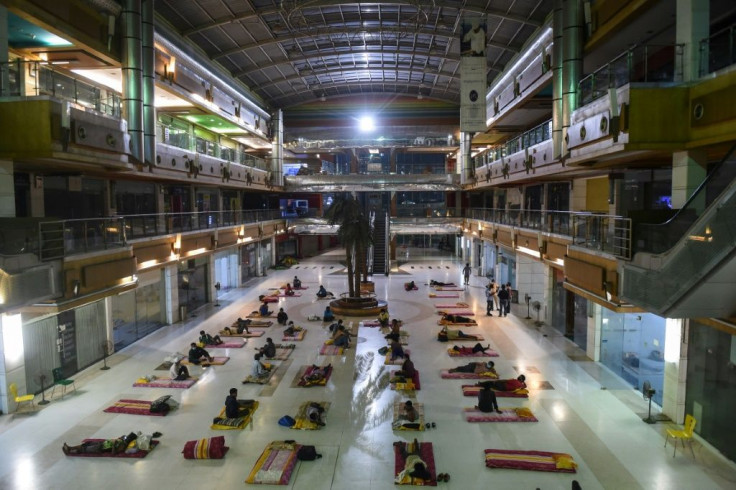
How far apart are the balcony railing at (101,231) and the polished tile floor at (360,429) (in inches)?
182

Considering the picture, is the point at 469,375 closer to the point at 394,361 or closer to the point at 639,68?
the point at 394,361

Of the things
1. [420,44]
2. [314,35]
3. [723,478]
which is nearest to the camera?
[723,478]

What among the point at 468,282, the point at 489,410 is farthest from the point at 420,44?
the point at 489,410

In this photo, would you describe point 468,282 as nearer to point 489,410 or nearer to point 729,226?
point 489,410

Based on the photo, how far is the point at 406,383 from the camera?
15.8 metres

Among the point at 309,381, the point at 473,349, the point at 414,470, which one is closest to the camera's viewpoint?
the point at 414,470

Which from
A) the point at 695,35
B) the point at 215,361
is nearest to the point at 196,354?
the point at 215,361

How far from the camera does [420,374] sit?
677 inches

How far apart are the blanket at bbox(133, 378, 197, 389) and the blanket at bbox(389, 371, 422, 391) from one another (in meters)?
6.52

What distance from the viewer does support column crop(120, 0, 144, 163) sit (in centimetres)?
1819

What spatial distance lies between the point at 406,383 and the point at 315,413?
3774 millimetres

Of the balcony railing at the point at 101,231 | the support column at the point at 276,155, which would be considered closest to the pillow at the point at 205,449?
the balcony railing at the point at 101,231

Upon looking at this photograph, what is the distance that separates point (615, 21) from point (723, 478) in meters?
12.3

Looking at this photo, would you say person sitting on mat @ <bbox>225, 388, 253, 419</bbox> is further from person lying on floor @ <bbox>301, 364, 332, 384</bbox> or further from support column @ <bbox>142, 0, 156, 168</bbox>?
support column @ <bbox>142, 0, 156, 168</bbox>
